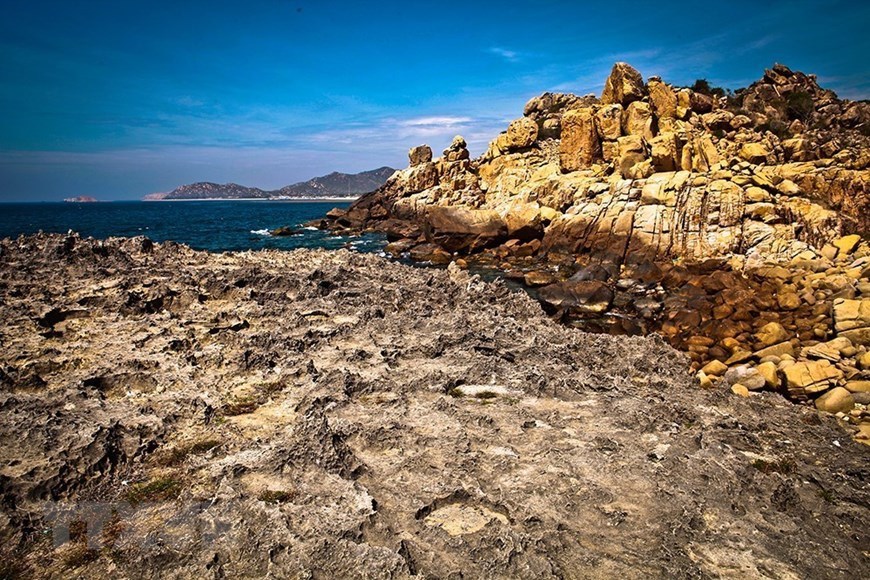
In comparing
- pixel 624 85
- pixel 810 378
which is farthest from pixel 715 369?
pixel 624 85

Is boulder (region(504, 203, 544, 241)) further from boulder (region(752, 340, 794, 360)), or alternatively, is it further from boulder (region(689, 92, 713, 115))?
boulder (region(752, 340, 794, 360))

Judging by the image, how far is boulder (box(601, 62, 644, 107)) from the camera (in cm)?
5675

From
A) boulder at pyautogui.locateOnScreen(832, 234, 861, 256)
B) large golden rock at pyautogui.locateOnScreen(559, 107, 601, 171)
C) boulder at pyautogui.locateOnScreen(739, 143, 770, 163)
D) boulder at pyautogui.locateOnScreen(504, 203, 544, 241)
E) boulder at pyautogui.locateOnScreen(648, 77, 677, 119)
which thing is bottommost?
boulder at pyautogui.locateOnScreen(832, 234, 861, 256)

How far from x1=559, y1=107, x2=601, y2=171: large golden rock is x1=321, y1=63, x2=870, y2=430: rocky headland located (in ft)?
0.54

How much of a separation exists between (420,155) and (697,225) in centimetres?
5640

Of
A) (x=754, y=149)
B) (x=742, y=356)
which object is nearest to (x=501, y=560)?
(x=742, y=356)

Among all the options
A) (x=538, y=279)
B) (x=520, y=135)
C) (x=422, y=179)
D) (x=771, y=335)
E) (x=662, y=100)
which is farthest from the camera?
(x=422, y=179)

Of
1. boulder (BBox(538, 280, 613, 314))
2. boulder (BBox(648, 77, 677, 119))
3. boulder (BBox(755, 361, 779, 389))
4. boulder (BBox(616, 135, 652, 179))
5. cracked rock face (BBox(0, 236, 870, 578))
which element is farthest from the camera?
boulder (BBox(648, 77, 677, 119))

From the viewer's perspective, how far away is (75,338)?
12.3 metres

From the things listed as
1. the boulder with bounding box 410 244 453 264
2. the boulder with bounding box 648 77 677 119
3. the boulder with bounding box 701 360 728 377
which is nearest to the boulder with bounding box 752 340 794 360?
the boulder with bounding box 701 360 728 377

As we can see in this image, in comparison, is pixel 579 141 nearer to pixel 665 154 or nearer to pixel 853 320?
pixel 665 154

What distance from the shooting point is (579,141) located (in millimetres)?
55375

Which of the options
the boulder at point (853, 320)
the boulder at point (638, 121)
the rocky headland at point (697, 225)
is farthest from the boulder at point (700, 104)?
the boulder at point (853, 320)

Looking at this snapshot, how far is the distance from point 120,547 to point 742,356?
67.9 feet
